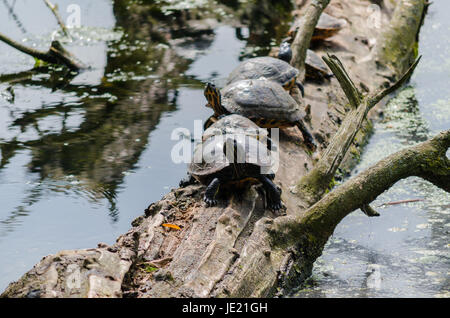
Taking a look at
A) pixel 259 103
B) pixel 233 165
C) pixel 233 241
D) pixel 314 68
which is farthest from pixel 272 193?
pixel 314 68

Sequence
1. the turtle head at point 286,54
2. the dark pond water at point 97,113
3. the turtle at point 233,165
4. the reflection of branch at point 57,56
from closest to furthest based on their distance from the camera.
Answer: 1. the turtle at point 233,165
2. the dark pond water at point 97,113
3. the turtle head at point 286,54
4. the reflection of branch at point 57,56

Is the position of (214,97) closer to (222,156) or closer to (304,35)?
(222,156)

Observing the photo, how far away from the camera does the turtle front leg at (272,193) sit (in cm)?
346

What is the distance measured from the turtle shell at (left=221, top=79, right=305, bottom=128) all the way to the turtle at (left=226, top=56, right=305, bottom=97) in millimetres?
498

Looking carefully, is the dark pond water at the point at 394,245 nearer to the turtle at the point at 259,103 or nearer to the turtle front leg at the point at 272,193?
the turtle front leg at the point at 272,193

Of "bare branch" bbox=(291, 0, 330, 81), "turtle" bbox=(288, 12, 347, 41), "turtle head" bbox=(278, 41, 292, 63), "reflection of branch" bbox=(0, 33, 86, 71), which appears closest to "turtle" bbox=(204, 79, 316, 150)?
"turtle head" bbox=(278, 41, 292, 63)

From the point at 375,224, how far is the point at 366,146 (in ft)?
5.06

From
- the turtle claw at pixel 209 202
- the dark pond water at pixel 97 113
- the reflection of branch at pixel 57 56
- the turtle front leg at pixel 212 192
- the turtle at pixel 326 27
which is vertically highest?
the turtle front leg at pixel 212 192

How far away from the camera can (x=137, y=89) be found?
6.80 m

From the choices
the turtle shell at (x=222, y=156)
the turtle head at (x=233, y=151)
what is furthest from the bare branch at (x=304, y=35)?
the turtle head at (x=233, y=151)

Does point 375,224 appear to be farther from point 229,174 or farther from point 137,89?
point 137,89

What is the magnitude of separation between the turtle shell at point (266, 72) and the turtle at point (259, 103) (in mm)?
455

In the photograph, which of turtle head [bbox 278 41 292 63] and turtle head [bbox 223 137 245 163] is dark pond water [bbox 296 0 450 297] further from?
turtle head [bbox 278 41 292 63]
